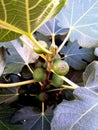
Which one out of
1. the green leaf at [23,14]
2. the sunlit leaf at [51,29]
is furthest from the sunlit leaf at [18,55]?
the green leaf at [23,14]

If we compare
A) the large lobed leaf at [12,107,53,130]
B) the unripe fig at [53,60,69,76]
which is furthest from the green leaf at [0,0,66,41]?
the large lobed leaf at [12,107,53,130]

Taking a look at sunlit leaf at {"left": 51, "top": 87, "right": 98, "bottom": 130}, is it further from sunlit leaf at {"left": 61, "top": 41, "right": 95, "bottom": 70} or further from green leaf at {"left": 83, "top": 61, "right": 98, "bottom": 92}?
sunlit leaf at {"left": 61, "top": 41, "right": 95, "bottom": 70}

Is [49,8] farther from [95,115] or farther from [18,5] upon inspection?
[95,115]

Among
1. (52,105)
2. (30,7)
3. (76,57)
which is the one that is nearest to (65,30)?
(76,57)

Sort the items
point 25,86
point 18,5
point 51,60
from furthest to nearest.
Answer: point 25,86 < point 51,60 < point 18,5

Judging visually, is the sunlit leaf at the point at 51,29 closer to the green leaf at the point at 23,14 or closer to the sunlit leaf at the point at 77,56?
the sunlit leaf at the point at 77,56
